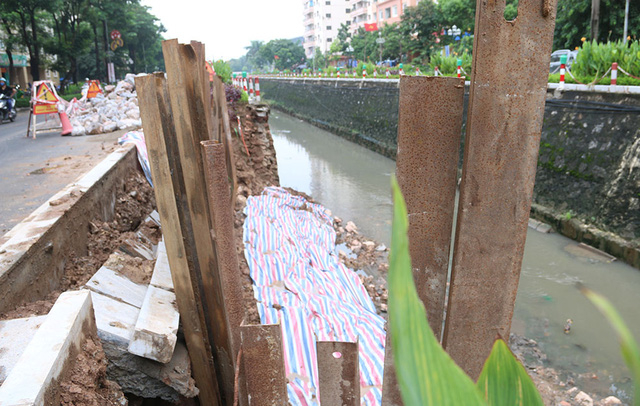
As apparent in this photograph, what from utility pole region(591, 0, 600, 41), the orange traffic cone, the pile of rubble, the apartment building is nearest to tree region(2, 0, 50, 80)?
the pile of rubble

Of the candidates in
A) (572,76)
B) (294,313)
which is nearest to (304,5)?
(572,76)

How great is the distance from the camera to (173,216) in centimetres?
226

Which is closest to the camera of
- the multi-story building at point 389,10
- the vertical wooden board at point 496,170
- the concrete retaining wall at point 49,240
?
the vertical wooden board at point 496,170

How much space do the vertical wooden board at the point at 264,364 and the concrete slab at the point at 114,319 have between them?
26.3 inches

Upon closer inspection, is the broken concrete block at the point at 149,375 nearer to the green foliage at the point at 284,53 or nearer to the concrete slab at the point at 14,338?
the concrete slab at the point at 14,338

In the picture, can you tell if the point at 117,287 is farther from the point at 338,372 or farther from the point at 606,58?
the point at 606,58

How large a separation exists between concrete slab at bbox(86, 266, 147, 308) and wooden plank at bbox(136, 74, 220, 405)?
349 mm

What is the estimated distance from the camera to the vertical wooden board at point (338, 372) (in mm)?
1646

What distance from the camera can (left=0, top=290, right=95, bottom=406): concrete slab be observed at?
144cm

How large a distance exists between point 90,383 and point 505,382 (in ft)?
→ 5.49

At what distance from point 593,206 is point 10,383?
7188 millimetres

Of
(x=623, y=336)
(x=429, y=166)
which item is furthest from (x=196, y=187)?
(x=623, y=336)

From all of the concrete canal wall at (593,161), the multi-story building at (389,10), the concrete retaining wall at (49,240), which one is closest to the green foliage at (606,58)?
the concrete canal wall at (593,161)

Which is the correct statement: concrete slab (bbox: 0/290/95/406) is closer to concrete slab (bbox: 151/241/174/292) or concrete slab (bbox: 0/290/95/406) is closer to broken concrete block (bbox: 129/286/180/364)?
broken concrete block (bbox: 129/286/180/364)
